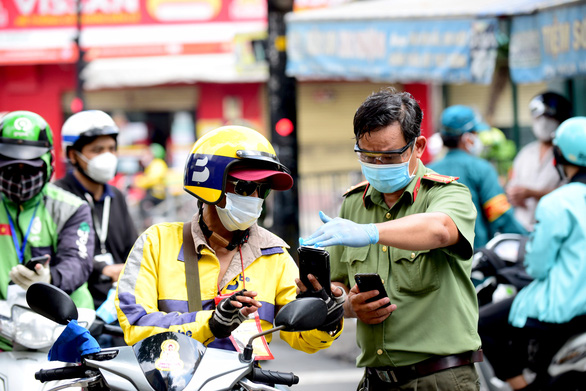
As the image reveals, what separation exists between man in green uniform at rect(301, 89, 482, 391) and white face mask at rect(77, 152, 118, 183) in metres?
2.76

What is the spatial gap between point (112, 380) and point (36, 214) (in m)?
2.01

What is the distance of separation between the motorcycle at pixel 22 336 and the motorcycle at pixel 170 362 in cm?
101

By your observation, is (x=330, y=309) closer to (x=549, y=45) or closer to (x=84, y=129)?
(x=84, y=129)

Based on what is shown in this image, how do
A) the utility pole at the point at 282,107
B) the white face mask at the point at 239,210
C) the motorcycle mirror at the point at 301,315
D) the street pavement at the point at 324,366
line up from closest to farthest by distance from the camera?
the motorcycle mirror at the point at 301,315, the white face mask at the point at 239,210, the street pavement at the point at 324,366, the utility pole at the point at 282,107

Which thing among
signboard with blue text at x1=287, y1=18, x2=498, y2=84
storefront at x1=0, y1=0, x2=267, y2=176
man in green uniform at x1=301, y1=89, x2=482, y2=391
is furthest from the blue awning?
storefront at x1=0, y1=0, x2=267, y2=176

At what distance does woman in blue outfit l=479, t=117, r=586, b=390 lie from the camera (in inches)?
192

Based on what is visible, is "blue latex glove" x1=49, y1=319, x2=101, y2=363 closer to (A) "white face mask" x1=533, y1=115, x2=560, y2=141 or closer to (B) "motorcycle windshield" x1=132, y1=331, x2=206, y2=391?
(B) "motorcycle windshield" x1=132, y1=331, x2=206, y2=391

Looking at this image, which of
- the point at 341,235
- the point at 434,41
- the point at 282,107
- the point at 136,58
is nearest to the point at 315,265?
the point at 341,235

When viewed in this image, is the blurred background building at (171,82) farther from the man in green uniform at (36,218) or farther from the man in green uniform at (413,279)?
the man in green uniform at (413,279)

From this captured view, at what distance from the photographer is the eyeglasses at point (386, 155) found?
3.30 m

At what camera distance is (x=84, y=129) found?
562 cm

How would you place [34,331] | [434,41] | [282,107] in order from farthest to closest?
[282,107] → [434,41] → [34,331]

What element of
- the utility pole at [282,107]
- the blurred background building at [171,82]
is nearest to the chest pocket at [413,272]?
the utility pole at [282,107]

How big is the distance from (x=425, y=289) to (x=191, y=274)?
1.03m
